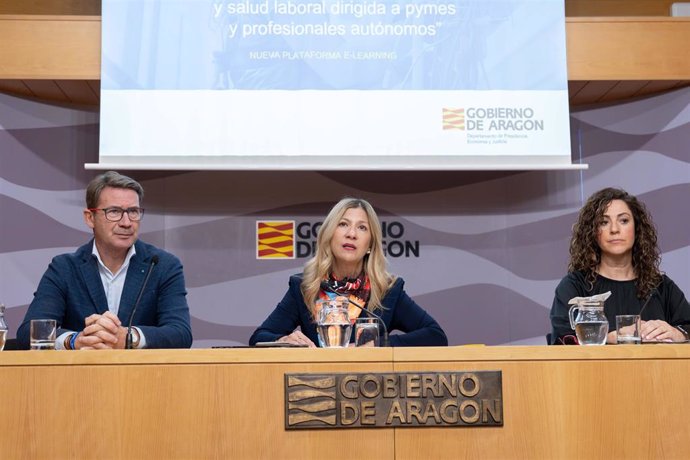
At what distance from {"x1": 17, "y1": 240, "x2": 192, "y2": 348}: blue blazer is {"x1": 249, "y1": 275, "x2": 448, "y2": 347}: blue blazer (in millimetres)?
351

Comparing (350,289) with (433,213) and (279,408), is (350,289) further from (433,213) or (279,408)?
(433,213)

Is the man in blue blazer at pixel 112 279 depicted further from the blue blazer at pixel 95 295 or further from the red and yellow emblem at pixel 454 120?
the red and yellow emblem at pixel 454 120

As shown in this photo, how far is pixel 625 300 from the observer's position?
2916mm

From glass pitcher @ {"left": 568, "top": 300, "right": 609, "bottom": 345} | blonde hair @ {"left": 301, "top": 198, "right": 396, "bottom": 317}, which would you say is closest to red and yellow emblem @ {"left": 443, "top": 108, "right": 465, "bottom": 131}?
blonde hair @ {"left": 301, "top": 198, "right": 396, "bottom": 317}

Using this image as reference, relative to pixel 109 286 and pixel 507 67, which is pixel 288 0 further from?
pixel 109 286

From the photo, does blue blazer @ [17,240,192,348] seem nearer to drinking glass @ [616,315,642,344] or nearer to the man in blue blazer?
the man in blue blazer

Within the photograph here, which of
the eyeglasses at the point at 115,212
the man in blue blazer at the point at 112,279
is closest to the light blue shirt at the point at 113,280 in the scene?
the man in blue blazer at the point at 112,279

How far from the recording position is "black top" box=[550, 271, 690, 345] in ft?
9.43

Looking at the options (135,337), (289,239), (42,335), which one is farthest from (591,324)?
(289,239)

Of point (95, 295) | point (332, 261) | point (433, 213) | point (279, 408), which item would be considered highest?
point (433, 213)

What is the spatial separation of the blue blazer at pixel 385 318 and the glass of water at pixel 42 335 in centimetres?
94

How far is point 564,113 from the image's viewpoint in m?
4.24

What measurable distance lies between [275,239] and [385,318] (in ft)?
5.27

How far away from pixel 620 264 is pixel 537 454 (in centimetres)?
125
